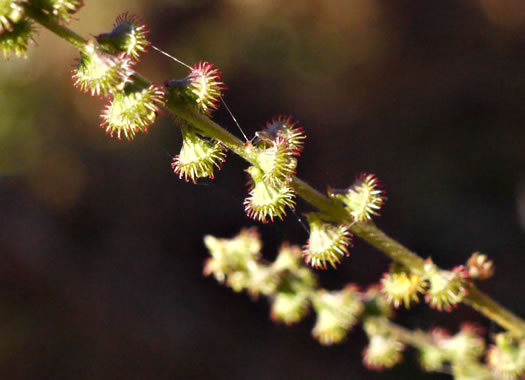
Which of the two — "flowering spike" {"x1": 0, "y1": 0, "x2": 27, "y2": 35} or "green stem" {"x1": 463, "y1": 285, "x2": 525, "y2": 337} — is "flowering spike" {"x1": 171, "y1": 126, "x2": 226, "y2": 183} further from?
"green stem" {"x1": 463, "y1": 285, "x2": 525, "y2": 337}

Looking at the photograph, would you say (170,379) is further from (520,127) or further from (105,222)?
(520,127)

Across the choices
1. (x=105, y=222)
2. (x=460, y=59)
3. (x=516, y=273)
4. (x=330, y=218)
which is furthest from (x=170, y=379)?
(x=460, y=59)

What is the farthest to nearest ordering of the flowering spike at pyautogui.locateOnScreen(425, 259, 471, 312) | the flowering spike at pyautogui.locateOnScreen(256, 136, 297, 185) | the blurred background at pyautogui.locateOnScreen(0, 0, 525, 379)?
the blurred background at pyautogui.locateOnScreen(0, 0, 525, 379), the flowering spike at pyautogui.locateOnScreen(425, 259, 471, 312), the flowering spike at pyautogui.locateOnScreen(256, 136, 297, 185)

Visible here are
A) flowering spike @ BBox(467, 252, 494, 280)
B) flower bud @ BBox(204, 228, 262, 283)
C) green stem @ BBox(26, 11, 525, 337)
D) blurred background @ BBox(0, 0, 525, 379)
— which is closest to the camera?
green stem @ BBox(26, 11, 525, 337)

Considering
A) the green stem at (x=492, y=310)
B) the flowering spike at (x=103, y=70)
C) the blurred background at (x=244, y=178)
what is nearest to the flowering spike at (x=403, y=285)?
the green stem at (x=492, y=310)

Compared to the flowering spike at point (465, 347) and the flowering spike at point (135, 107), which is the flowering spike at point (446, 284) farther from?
the flowering spike at point (135, 107)

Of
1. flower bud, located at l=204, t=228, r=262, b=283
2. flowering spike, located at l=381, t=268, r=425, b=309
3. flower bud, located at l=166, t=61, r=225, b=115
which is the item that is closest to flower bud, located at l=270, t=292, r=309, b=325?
flower bud, located at l=204, t=228, r=262, b=283

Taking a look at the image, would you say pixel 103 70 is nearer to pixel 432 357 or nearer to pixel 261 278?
pixel 261 278
